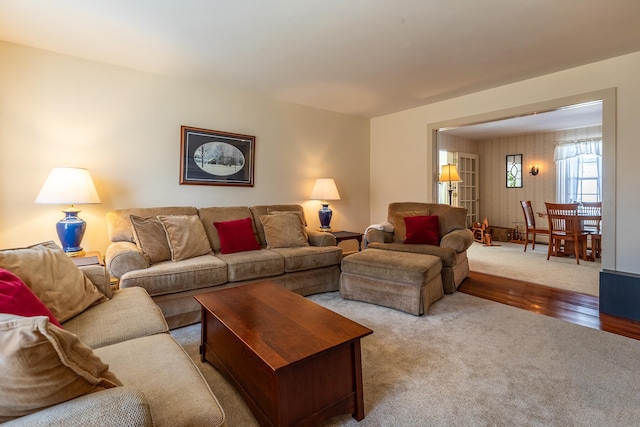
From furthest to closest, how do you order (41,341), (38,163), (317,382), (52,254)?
(38,163)
(52,254)
(317,382)
(41,341)

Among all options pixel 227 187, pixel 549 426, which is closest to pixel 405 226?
pixel 227 187

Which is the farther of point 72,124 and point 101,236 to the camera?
point 101,236

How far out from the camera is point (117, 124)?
10.2 feet

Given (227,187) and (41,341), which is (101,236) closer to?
(227,187)

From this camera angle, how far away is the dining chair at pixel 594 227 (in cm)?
491

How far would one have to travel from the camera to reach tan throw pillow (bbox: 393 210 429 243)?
3.82m

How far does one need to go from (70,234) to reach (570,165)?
8048 mm

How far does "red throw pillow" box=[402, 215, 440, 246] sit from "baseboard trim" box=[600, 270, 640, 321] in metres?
1.48

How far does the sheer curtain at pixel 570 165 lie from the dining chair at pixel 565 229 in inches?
65.6

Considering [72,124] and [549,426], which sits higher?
[72,124]

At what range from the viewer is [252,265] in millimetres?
2857

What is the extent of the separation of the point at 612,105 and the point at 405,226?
2.23m

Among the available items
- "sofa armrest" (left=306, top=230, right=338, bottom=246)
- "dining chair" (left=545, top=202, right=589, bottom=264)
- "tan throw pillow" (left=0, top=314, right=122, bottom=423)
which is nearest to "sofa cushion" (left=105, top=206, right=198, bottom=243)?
"sofa armrest" (left=306, top=230, right=338, bottom=246)

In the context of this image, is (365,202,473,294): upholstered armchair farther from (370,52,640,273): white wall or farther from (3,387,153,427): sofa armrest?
(3,387,153,427): sofa armrest
